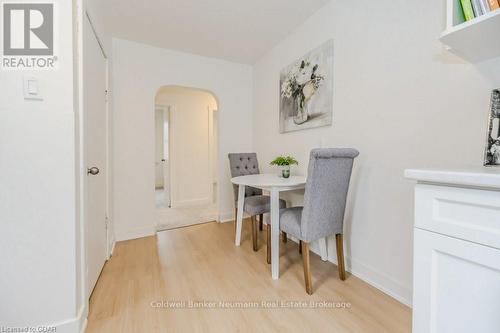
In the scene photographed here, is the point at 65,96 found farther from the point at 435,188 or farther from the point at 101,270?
the point at 435,188

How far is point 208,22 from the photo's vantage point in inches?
90.9

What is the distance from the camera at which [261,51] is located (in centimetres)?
299

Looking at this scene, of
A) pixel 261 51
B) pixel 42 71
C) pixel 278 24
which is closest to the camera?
pixel 42 71

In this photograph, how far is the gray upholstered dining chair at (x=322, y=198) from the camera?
1480mm

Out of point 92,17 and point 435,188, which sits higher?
point 92,17

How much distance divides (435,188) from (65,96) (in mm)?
1661

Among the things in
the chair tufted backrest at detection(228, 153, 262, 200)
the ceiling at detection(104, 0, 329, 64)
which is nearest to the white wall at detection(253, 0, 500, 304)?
the ceiling at detection(104, 0, 329, 64)

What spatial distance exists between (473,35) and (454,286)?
99 centimetres

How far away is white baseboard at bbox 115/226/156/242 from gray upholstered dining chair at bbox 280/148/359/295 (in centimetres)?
187

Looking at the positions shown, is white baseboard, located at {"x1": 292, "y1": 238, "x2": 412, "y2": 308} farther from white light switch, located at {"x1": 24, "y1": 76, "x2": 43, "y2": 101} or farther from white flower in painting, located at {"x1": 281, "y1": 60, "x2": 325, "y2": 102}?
white light switch, located at {"x1": 24, "y1": 76, "x2": 43, "y2": 101}

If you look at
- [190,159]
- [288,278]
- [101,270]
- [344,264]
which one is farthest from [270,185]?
[190,159]

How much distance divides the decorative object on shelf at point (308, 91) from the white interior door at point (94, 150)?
184cm

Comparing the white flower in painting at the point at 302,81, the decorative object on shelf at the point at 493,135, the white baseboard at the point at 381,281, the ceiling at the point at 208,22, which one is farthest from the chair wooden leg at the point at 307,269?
the ceiling at the point at 208,22
